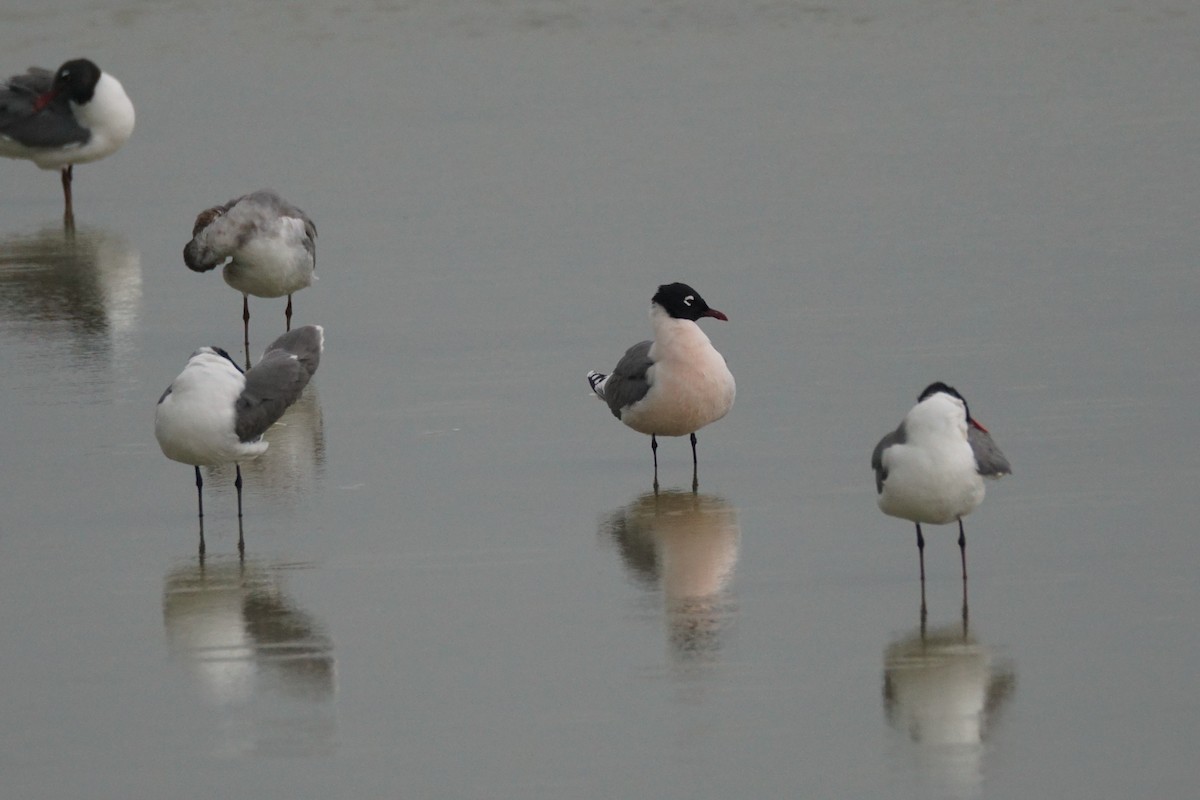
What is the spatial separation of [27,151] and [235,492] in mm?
8979

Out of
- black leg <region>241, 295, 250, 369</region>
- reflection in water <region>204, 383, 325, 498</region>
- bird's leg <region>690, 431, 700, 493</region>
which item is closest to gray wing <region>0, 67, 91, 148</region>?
black leg <region>241, 295, 250, 369</region>

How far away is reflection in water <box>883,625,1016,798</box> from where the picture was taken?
6.17 metres

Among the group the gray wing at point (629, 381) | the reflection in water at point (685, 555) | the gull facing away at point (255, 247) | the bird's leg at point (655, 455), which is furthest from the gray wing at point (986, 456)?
the gull facing away at point (255, 247)

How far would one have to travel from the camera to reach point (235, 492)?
31.8 ft

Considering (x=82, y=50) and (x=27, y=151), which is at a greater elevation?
(x=82, y=50)

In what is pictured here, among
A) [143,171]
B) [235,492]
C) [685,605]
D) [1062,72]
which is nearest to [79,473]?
[235,492]

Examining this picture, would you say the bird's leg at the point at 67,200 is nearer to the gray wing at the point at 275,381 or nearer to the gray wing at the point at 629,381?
the gray wing at the point at 275,381

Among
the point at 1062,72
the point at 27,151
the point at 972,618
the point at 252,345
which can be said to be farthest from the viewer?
the point at 1062,72

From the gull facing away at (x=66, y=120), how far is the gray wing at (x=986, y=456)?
445 inches

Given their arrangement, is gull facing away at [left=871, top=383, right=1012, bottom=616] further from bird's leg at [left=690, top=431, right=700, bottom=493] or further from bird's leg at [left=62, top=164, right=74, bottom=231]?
bird's leg at [left=62, top=164, right=74, bottom=231]

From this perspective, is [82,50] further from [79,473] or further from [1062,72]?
[79,473]

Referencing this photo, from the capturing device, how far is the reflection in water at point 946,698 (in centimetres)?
617

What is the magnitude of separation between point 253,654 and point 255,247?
18.6 ft

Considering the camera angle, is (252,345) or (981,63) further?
(981,63)
